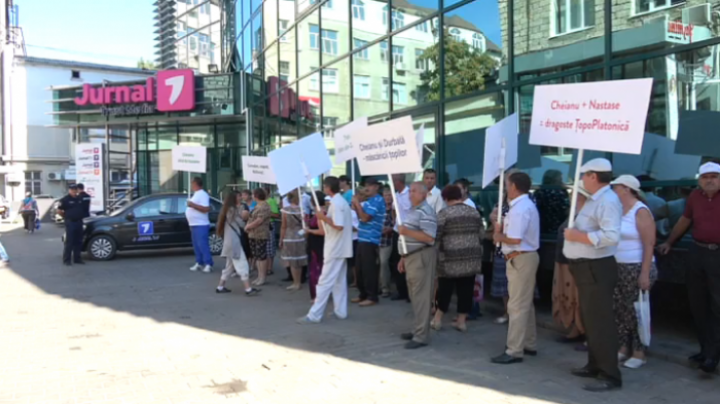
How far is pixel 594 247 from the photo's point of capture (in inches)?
182

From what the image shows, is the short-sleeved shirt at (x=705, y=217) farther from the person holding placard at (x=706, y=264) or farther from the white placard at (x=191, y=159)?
the white placard at (x=191, y=159)

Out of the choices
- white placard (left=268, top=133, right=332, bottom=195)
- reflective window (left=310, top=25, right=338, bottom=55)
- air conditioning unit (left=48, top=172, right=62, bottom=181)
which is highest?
reflective window (left=310, top=25, right=338, bottom=55)

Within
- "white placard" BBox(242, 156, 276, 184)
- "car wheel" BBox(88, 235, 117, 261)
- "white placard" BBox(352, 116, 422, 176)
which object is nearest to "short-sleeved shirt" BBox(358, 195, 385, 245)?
"white placard" BBox(352, 116, 422, 176)

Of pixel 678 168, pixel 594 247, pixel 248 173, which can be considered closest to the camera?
pixel 594 247

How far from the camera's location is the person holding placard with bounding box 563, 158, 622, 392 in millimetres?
4645

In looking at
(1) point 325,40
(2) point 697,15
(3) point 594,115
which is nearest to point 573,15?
(2) point 697,15

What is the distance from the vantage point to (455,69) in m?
9.89

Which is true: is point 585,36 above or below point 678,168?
above

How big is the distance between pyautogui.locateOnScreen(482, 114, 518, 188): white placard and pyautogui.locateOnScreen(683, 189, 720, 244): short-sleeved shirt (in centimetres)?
173

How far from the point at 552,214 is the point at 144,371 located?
5.37 m

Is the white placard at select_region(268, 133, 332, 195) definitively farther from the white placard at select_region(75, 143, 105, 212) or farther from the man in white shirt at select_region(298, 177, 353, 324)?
the white placard at select_region(75, 143, 105, 212)

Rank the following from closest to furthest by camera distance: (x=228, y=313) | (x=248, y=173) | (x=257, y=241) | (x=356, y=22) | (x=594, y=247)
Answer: (x=594, y=247) < (x=228, y=313) < (x=257, y=241) < (x=248, y=173) < (x=356, y=22)

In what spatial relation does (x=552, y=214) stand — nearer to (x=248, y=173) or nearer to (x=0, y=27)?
(x=248, y=173)

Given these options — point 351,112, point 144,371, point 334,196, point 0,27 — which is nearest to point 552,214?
point 334,196
